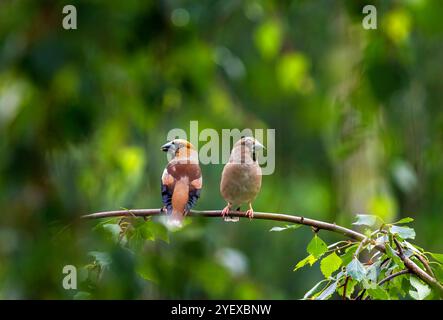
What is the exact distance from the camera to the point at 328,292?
157cm

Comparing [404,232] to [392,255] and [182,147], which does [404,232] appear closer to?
[392,255]

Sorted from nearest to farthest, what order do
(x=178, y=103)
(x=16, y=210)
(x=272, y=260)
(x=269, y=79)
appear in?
(x=16, y=210) → (x=178, y=103) → (x=269, y=79) → (x=272, y=260)

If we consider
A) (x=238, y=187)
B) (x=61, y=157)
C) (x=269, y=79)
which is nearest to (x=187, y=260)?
(x=61, y=157)

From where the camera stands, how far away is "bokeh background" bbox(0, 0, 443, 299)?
7.00 feet

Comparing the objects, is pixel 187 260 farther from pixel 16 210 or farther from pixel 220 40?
pixel 220 40

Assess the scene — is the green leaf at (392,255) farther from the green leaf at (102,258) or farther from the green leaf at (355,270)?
the green leaf at (102,258)

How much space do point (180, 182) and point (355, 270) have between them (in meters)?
0.44

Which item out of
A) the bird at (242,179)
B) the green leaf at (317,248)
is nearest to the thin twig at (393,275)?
the green leaf at (317,248)

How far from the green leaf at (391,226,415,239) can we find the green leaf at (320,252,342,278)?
0.41 ft

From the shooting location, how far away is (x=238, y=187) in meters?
1.93

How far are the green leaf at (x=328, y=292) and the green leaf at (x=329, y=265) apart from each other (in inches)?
1.4

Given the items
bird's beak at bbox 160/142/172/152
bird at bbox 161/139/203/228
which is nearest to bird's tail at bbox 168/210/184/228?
bird at bbox 161/139/203/228

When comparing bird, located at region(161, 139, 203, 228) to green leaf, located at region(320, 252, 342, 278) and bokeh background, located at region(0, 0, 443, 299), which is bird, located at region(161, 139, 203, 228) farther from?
green leaf, located at region(320, 252, 342, 278)
